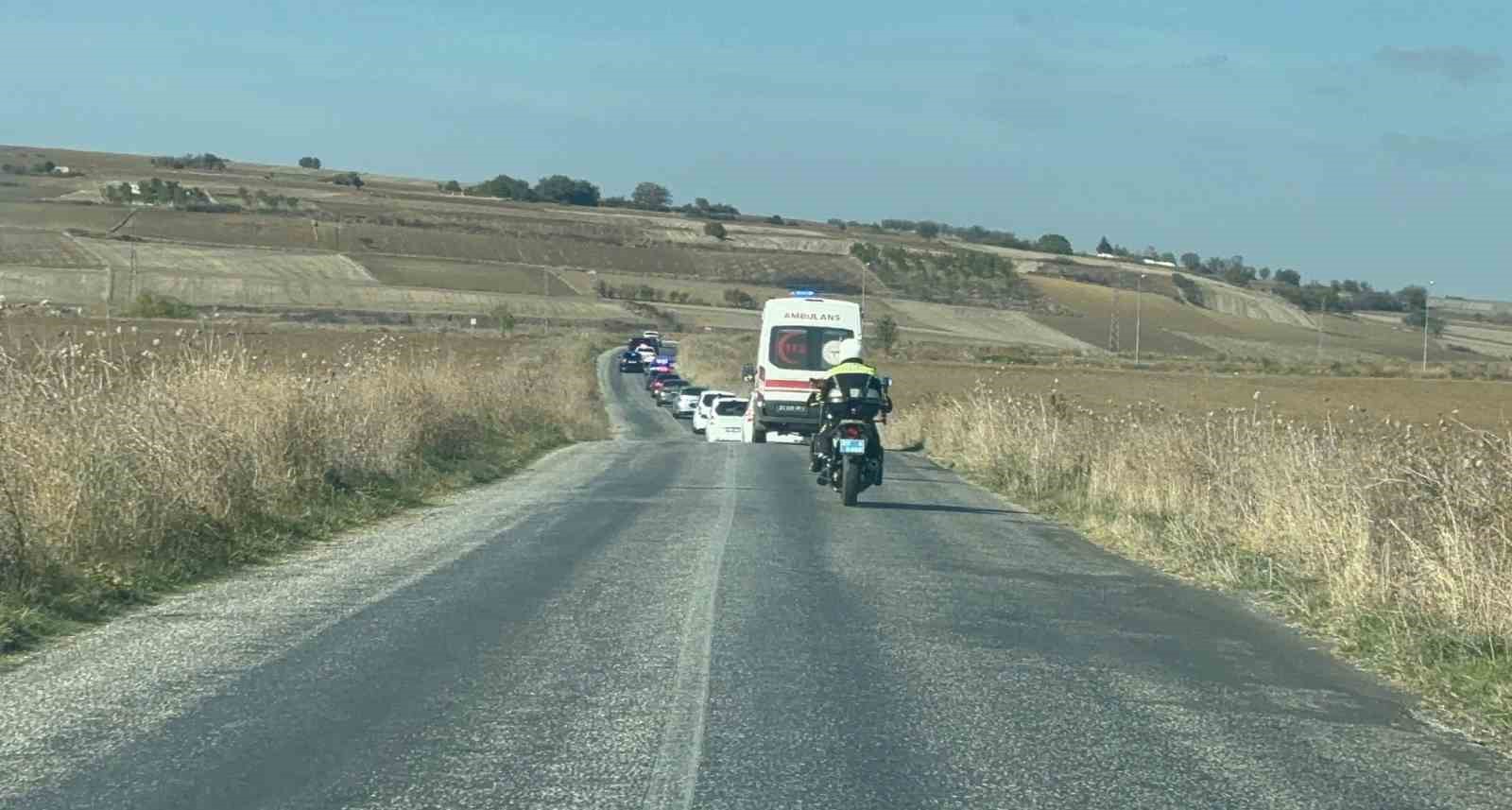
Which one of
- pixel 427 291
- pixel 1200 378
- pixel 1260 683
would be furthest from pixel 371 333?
pixel 1260 683

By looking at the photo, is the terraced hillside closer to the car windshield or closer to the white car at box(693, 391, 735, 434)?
the white car at box(693, 391, 735, 434)

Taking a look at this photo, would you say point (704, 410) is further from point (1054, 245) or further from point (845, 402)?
point (1054, 245)

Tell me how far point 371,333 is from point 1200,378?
33684 mm

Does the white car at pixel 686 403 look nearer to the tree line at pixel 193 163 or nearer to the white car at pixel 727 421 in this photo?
the white car at pixel 727 421

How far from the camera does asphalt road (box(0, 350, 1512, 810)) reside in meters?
6.32

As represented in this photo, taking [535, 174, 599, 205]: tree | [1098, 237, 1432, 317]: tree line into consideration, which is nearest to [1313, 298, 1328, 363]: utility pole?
[1098, 237, 1432, 317]: tree line

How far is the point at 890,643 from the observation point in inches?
368

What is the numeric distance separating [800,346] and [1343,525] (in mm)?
19140

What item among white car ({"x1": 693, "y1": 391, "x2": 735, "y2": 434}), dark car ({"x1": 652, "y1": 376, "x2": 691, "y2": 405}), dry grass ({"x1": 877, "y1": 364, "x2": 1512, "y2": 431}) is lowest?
dark car ({"x1": 652, "y1": 376, "x2": 691, "y2": 405})

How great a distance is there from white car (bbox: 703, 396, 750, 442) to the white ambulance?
988cm

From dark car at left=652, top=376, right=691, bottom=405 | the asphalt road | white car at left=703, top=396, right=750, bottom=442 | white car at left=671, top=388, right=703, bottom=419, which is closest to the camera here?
the asphalt road

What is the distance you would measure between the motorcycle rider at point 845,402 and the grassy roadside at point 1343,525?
2336 mm

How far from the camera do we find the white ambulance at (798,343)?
31.1 metres

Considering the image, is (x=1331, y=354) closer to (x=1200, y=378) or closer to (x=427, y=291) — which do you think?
(x=1200, y=378)
